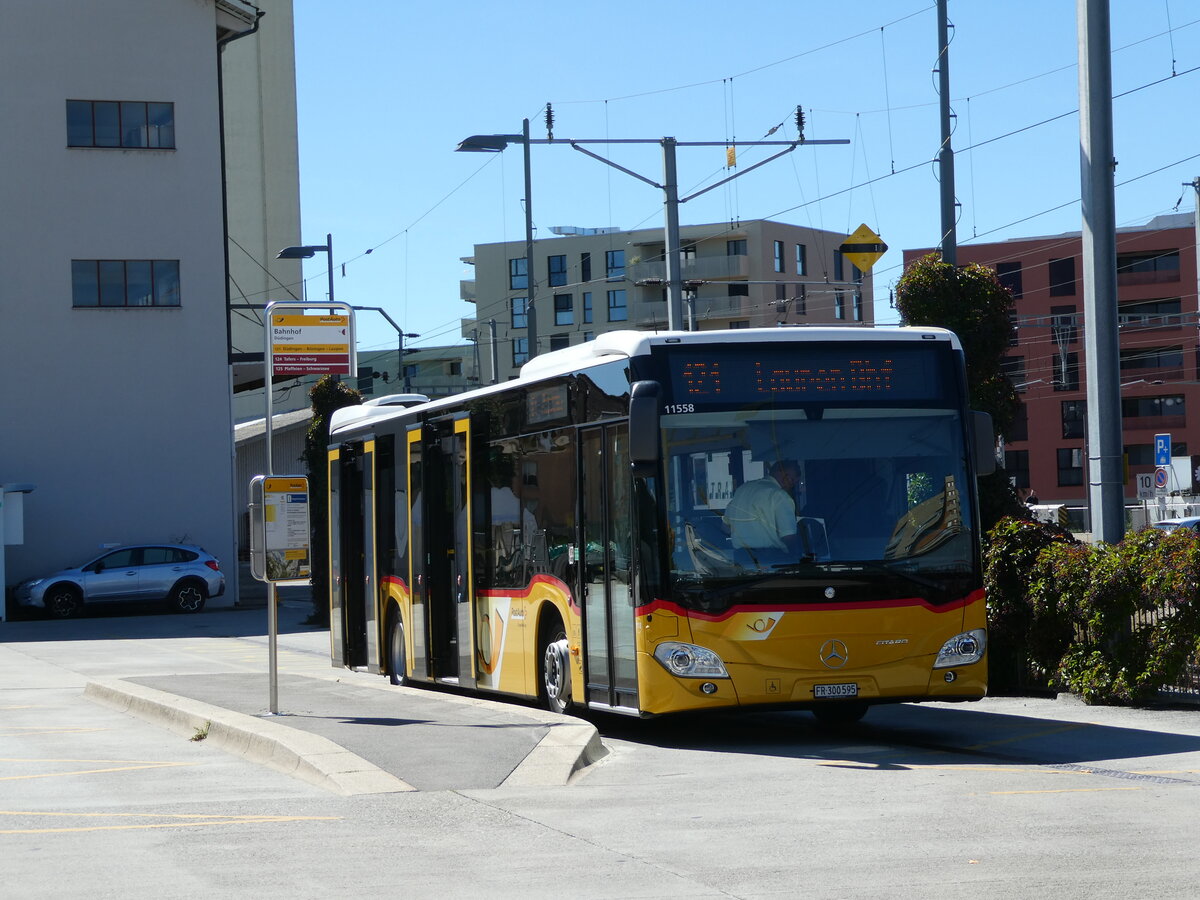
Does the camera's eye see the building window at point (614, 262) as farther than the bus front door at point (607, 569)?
Yes

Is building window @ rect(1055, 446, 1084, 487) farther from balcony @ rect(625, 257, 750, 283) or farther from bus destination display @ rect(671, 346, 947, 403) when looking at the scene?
bus destination display @ rect(671, 346, 947, 403)

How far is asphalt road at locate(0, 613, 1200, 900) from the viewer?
7.27m

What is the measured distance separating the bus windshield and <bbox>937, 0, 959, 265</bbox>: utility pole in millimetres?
9053

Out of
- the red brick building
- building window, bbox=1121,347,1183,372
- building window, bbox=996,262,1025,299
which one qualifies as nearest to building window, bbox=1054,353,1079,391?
the red brick building

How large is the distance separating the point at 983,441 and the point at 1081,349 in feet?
260

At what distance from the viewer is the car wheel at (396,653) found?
1816 cm

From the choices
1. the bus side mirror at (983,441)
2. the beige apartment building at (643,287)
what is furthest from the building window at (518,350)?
the bus side mirror at (983,441)

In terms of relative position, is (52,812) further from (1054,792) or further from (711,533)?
(1054,792)

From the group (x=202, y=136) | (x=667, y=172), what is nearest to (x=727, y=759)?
(x=667, y=172)

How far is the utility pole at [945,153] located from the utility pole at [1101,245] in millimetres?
5155

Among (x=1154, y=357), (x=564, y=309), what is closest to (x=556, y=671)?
(x=1154, y=357)

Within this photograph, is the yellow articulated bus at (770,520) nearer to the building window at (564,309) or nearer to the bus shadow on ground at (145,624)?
the bus shadow on ground at (145,624)

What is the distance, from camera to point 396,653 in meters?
18.5

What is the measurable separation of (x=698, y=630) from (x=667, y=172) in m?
19.2
